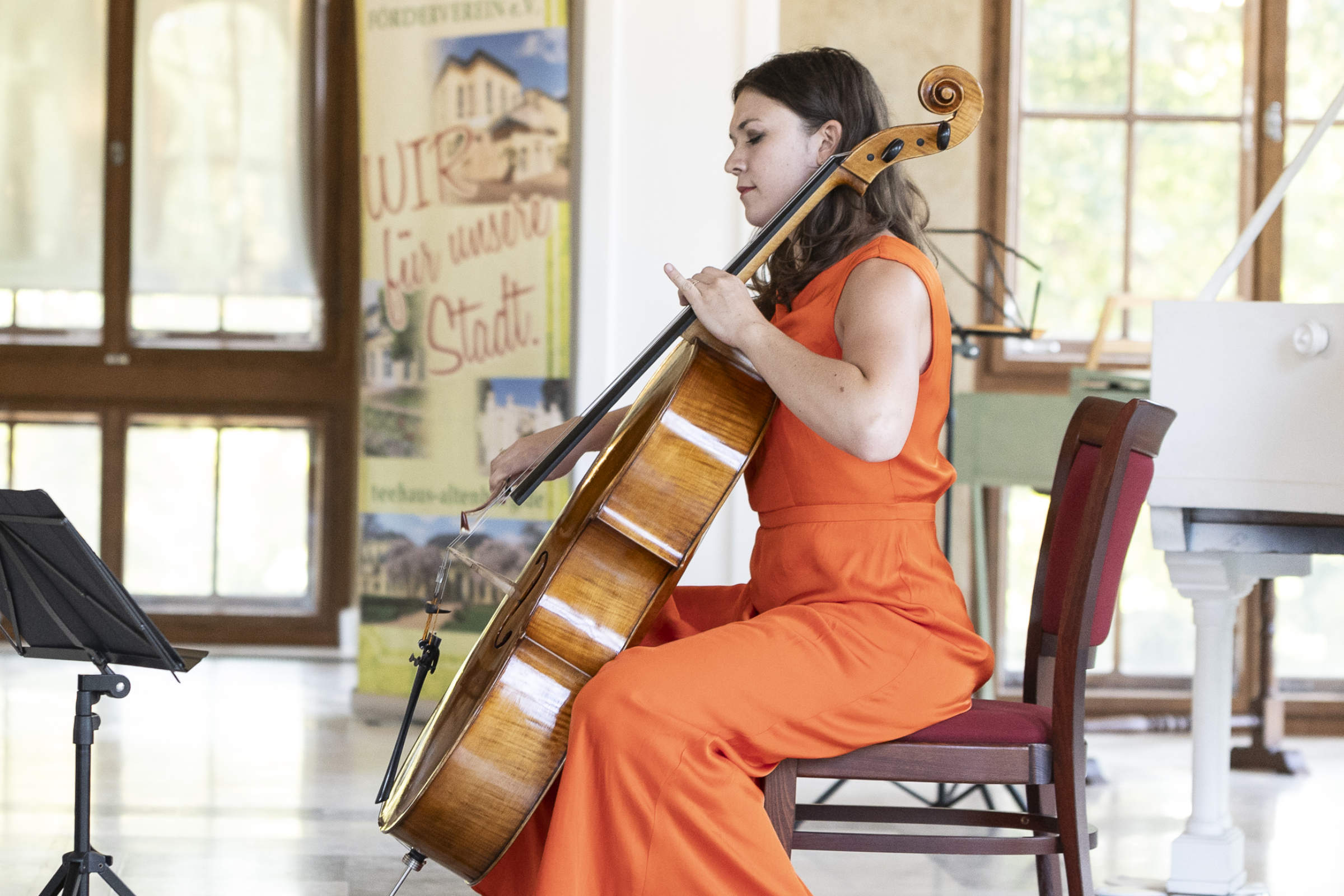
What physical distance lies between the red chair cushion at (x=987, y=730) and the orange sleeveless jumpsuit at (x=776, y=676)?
1 cm

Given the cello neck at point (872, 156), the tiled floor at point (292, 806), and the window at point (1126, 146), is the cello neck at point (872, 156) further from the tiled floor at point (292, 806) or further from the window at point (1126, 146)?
the window at point (1126, 146)

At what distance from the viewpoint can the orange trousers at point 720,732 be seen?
137 centimetres

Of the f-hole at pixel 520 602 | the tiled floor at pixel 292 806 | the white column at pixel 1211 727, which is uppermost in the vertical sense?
the f-hole at pixel 520 602

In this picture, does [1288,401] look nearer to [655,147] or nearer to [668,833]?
[668,833]

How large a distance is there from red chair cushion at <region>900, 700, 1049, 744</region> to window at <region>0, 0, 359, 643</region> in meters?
3.78

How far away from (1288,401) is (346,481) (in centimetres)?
360

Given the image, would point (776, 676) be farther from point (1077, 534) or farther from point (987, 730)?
point (1077, 534)

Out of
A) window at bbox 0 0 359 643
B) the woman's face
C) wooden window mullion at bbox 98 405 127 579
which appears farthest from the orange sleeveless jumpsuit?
wooden window mullion at bbox 98 405 127 579

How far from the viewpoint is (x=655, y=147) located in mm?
3441

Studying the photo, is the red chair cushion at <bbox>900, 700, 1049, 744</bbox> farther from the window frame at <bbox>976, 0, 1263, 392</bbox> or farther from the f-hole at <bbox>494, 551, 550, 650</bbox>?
the window frame at <bbox>976, 0, 1263, 392</bbox>

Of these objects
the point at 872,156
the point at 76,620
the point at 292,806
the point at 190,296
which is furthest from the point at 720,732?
the point at 190,296

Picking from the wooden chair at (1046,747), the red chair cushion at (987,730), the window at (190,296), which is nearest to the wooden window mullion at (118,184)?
the window at (190,296)

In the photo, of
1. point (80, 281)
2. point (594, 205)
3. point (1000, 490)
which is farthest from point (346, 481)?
point (1000, 490)

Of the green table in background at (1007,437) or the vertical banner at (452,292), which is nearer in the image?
the green table in background at (1007,437)
